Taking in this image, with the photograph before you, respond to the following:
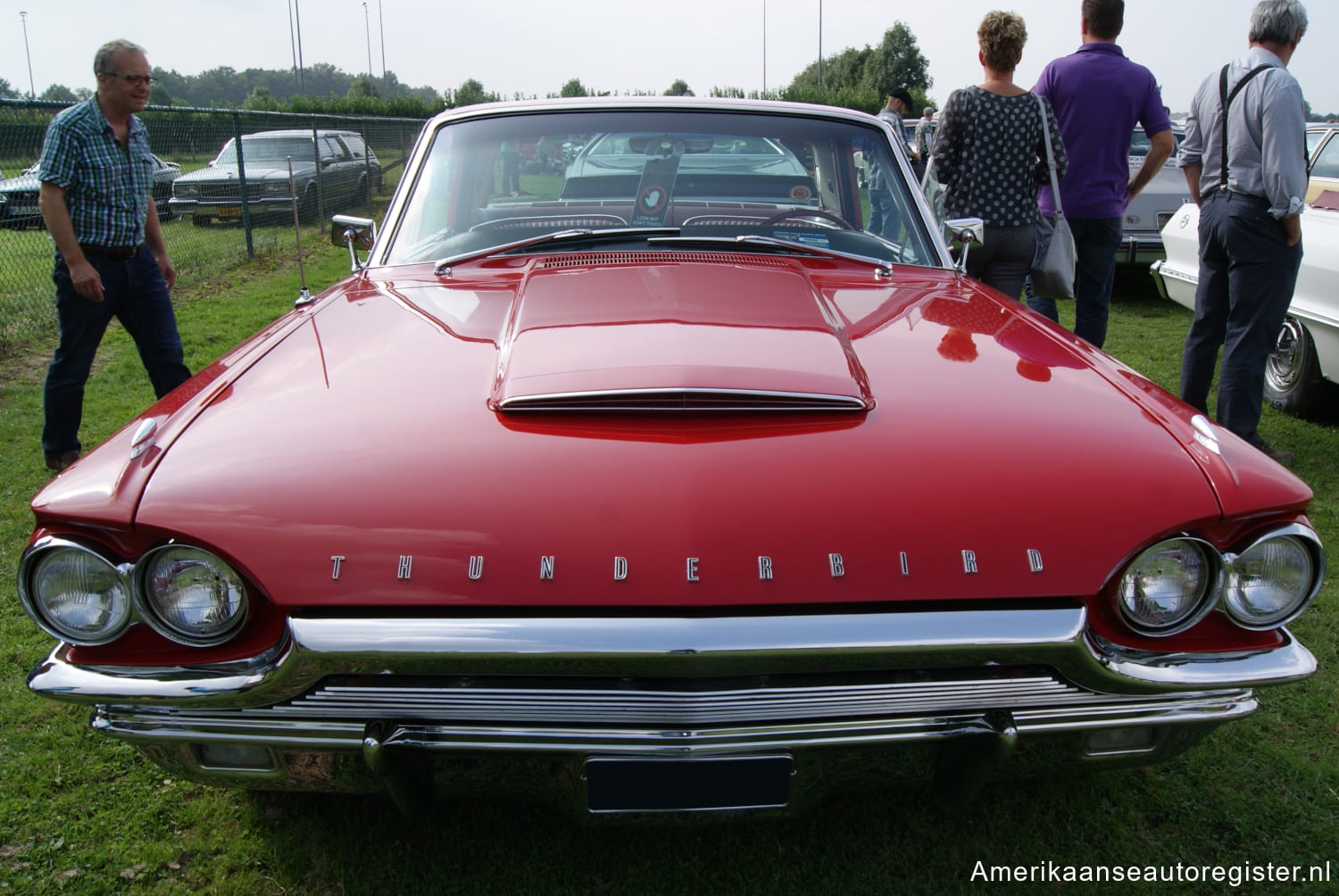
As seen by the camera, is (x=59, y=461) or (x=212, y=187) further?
(x=212, y=187)

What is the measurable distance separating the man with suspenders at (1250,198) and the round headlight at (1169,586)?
2994 mm

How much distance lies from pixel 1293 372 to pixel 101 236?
5.87 meters

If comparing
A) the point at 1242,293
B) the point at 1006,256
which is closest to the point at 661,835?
the point at 1006,256

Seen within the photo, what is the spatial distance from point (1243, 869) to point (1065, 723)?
815 millimetres

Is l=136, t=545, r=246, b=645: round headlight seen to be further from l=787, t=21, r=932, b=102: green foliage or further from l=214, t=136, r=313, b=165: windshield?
l=787, t=21, r=932, b=102: green foliage

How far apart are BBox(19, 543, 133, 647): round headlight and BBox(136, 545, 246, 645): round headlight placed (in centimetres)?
5

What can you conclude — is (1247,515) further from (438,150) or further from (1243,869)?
(438,150)

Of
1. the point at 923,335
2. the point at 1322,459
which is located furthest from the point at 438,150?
the point at 1322,459

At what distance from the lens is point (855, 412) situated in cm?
173

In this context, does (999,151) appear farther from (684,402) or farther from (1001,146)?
(684,402)

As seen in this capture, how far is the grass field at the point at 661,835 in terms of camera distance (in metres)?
1.95

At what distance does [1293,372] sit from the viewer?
5.07 meters

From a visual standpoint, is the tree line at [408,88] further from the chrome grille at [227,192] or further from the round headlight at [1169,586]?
the round headlight at [1169,586]

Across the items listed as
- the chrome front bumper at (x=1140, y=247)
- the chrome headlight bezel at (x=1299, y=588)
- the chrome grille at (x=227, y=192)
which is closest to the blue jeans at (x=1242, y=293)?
the chrome headlight bezel at (x=1299, y=588)
